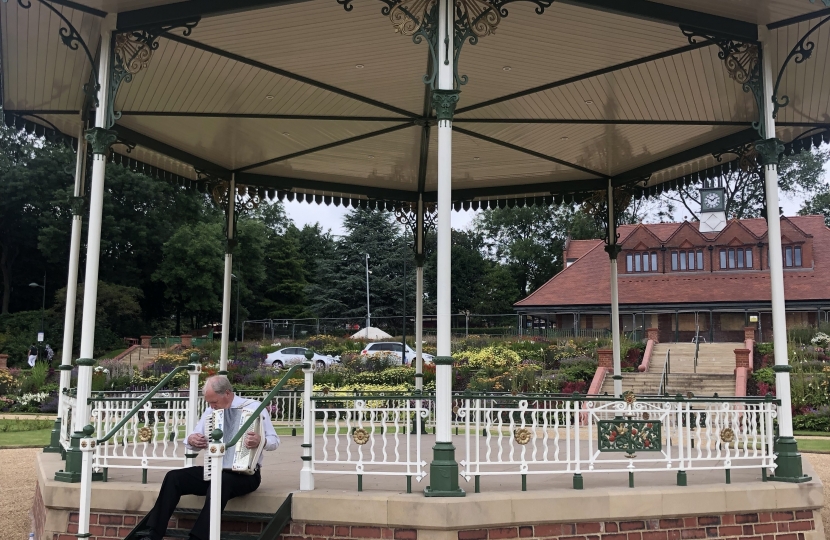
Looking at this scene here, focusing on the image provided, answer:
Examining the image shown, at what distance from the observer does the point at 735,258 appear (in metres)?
38.7

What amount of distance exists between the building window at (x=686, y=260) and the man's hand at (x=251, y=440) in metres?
37.1

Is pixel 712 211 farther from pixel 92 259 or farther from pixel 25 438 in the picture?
pixel 92 259

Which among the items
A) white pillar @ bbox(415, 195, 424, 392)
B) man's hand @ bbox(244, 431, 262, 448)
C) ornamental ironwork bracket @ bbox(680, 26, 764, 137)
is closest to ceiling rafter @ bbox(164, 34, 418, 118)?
white pillar @ bbox(415, 195, 424, 392)

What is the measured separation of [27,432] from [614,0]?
18814mm

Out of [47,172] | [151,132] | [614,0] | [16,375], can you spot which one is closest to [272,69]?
[151,132]

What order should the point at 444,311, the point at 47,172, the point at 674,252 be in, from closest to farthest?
the point at 444,311 < the point at 674,252 < the point at 47,172

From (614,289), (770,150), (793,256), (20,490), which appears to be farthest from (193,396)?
(793,256)

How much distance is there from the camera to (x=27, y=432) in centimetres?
1933

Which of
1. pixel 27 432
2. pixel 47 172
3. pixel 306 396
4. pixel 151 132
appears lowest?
pixel 27 432

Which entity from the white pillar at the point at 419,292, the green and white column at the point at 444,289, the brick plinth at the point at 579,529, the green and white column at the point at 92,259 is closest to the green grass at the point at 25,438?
the white pillar at the point at 419,292

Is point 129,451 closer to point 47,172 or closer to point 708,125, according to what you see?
point 708,125

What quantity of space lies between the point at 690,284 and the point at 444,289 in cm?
3549

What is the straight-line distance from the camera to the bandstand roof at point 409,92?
7.23 meters

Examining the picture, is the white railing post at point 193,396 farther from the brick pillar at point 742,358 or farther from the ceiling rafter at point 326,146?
the brick pillar at point 742,358
